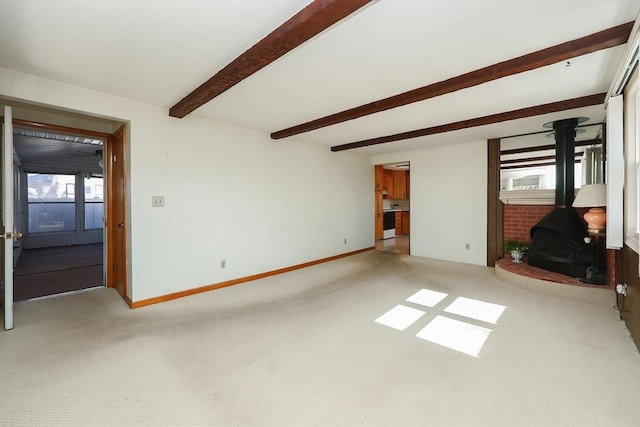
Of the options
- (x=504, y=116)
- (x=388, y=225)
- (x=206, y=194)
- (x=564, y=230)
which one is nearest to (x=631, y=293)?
(x=564, y=230)

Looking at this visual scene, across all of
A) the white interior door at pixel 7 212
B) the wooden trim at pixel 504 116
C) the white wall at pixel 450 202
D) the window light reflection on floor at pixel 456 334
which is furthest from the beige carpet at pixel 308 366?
the wooden trim at pixel 504 116

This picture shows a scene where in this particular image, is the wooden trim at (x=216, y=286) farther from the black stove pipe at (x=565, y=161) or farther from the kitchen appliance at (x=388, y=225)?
the black stove pipe at (x=565, y=161)

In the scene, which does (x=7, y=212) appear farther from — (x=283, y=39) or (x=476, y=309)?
(x=476, y=309)

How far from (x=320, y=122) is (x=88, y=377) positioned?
11.2 ft

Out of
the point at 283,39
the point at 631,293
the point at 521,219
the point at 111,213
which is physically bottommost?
the point at 631,293

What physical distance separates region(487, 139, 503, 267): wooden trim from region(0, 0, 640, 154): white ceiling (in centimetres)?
151

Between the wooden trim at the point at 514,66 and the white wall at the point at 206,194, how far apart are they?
1.77 metres

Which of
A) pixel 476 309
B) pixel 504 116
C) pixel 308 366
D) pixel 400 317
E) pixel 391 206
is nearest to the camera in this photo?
pixel 308 366

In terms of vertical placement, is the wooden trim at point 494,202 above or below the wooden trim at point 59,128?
below

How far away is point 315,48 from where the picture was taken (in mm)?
2068

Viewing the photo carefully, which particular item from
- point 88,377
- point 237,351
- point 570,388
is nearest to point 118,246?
point 88,377

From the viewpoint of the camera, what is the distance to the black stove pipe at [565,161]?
3668 millimetres

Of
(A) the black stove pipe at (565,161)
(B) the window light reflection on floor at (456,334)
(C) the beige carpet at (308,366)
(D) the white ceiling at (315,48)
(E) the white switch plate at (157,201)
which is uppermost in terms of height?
(D) the white ceiling at (315,48)

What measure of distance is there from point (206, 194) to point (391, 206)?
6.33 m
